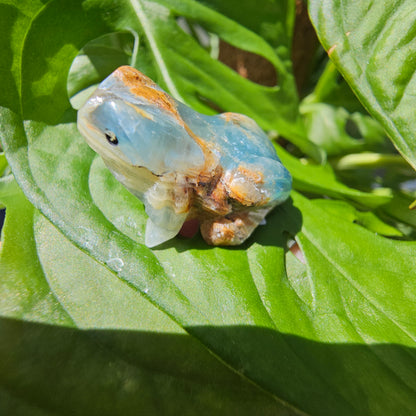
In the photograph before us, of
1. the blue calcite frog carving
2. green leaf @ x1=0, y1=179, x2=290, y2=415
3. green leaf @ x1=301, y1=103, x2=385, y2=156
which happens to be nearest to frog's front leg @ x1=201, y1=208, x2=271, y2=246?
the blue calcite frog carving

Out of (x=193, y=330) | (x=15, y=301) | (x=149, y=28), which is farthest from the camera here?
(x=149, y=28)

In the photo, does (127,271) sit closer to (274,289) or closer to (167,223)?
(167,223)

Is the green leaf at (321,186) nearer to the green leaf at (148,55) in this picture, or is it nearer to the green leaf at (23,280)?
the green leaf at (148,55)

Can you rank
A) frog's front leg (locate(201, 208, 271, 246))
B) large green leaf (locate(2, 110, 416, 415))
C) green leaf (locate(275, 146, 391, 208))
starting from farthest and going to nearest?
green leaf (locate(275, 146, 391, 208))
frog's front leg (locate(201, 208, 271, 246))
large green leaf (locate(2, 110, 416, 415))

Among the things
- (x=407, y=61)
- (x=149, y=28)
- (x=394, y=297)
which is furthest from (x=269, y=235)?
(x=149, y=28)

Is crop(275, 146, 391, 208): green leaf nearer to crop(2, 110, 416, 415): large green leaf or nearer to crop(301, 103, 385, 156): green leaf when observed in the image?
crop(2, 110, 416, 415): large green leaf

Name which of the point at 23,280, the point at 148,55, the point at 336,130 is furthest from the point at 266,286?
the point at 336,130
